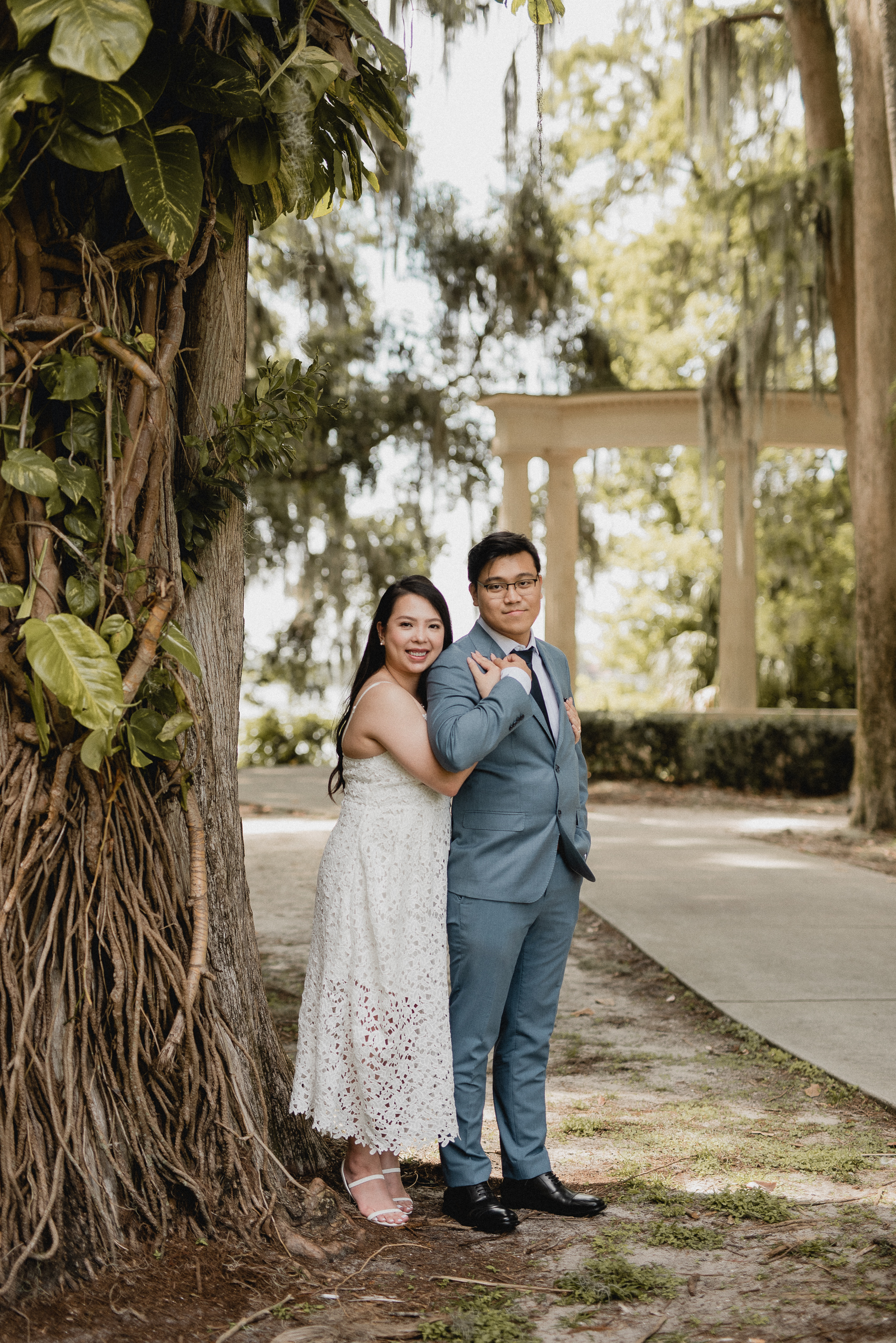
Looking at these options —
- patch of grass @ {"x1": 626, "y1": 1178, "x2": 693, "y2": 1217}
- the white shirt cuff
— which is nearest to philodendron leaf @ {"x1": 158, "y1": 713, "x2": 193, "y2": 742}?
the white shirt cuff

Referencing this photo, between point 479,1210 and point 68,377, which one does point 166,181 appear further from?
point 479,1210

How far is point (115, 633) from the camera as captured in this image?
101 inches

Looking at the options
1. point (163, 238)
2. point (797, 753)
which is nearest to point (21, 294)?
point (163, 238)

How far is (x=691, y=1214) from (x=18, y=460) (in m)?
2.34

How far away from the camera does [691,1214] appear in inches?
117

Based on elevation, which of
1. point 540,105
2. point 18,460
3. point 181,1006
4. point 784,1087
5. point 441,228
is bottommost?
point 784,1087

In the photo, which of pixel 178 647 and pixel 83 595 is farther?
pixel 178 647

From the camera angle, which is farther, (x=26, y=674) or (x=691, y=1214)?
(x=691, y=1214)

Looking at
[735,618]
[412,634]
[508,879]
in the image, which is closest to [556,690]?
[412,634]

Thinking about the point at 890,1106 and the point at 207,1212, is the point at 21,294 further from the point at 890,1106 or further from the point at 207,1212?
→ the point at 890,1106

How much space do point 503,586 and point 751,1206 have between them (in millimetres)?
1652

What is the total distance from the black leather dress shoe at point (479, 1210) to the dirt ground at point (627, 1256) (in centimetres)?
3

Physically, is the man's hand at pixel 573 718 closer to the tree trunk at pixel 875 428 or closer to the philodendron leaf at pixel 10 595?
the philodendron leaf at pixel 10 595

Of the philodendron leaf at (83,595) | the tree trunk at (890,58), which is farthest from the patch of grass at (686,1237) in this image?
the tree trunk at (890,58)
